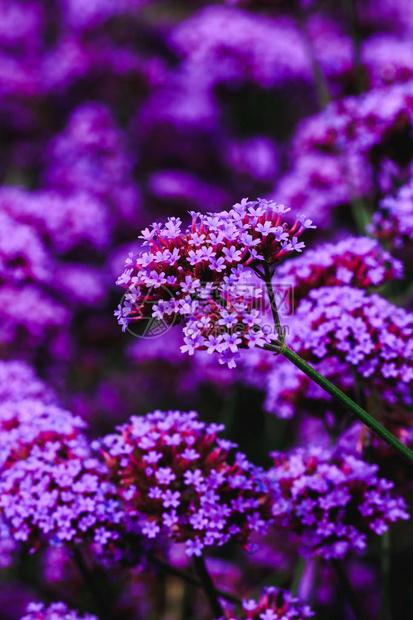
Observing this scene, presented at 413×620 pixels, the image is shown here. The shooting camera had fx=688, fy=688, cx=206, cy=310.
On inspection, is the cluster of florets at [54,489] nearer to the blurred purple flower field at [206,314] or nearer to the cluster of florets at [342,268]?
the blurred purple flower field at [206,314]

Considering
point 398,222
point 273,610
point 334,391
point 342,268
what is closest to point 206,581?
point 273,610

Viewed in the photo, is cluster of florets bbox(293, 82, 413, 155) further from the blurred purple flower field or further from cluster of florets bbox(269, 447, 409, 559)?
cluster of florets bbox(269, 447, 409, 559)

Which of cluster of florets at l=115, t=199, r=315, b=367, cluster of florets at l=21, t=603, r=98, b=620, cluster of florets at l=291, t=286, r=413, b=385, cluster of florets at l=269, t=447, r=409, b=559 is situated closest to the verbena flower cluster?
cluster of florets at l=291, t=286, r=413, b=385

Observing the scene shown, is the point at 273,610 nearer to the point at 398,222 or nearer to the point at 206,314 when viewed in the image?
the point at 206,314

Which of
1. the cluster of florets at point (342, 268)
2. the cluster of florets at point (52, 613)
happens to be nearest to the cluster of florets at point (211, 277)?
the cluster of florets at point (342, 268)

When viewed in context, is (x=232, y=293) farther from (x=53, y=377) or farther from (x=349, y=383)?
(x=53, y=377)

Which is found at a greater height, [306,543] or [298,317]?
[298,317]

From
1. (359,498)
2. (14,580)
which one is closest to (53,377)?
(14,580)
